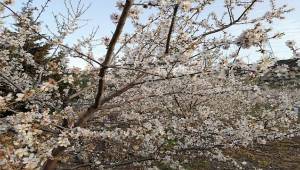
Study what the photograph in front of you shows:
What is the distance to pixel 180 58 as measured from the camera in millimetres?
4457

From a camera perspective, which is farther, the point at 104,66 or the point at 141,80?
the point at 141,80

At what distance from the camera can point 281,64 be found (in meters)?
4.63

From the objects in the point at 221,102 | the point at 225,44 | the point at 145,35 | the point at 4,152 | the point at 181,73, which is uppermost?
the point at 221,102

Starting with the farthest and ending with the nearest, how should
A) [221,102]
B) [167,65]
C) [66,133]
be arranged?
[221,102]
[167,65]
[66,133]

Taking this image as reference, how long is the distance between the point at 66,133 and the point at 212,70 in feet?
5.40

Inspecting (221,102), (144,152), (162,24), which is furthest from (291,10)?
(221,102)

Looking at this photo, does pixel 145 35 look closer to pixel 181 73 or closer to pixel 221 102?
pixel 181 73

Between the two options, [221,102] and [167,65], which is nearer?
[167,65]

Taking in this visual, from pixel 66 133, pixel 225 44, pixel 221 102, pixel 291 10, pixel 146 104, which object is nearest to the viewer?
pixel 66 133

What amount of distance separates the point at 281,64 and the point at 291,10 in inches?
65.9

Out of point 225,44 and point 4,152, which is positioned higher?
point 225,44

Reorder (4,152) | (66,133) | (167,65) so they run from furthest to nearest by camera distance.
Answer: (167,65) < (66,133) < (4,152)

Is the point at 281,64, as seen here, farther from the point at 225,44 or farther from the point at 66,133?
the point at 66,133

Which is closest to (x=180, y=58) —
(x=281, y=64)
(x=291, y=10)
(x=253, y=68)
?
(x=253, y=68)
